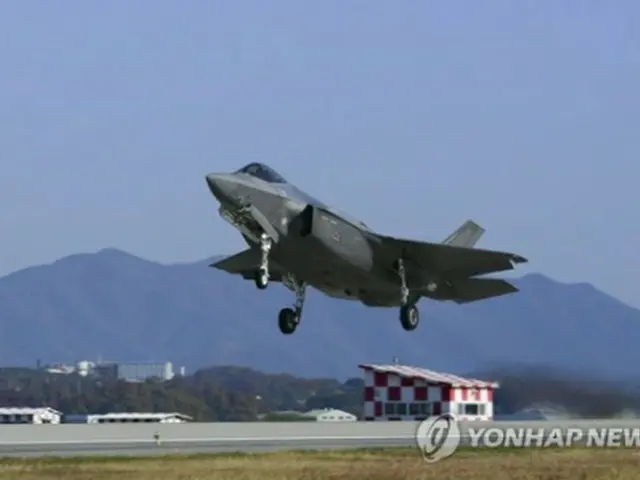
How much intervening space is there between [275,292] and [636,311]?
10222cm

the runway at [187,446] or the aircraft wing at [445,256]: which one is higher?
the aircraft wing at [445,256]

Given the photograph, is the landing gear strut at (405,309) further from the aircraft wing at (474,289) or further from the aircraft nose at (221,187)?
the aircraft nose at (221,187)

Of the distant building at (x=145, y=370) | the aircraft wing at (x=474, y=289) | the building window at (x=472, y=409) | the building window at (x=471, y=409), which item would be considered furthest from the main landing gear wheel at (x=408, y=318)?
the distant building at (x=145, y=370)

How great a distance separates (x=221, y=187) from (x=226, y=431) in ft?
50.9

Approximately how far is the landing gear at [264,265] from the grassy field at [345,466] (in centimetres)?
384

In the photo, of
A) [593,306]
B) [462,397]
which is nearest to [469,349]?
[593,306]

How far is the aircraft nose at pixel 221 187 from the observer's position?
28.8m

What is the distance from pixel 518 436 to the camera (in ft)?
136

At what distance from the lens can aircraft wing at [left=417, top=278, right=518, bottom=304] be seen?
115ft

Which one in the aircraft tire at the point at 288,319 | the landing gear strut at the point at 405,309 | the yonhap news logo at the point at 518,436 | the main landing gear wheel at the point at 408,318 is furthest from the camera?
the yonhap news logo at the point at 518,436

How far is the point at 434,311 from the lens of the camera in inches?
4734

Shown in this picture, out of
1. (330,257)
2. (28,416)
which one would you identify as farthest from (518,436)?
(28,416)

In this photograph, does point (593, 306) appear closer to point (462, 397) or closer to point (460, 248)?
point (462, 397)

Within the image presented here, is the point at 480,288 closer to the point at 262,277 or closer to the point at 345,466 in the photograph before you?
the point at 345,466
